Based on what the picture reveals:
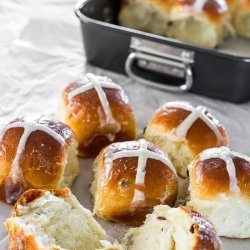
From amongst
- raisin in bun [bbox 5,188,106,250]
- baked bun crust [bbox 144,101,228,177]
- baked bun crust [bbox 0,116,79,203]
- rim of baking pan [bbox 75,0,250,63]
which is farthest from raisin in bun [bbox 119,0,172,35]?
raisin in bun [bbox 5,188,106,250]

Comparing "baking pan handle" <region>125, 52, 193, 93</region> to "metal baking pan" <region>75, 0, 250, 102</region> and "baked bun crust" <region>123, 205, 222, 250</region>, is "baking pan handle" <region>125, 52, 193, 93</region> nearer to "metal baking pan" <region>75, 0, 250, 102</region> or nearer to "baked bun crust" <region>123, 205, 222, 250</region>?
"metal baking pan" <region>75, 0, 250, 102</region>

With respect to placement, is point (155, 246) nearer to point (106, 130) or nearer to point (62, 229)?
point (62, 229)

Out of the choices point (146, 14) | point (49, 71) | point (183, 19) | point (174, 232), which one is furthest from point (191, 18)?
point (174, 232)

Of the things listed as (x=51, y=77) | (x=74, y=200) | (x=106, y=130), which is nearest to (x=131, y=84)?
(x=51, y=77)

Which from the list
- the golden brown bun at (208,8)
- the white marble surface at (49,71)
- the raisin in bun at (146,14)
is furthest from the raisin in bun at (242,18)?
the white marble surface at (49,71)

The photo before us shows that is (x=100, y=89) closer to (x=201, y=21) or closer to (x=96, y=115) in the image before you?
(x=96, y=115)

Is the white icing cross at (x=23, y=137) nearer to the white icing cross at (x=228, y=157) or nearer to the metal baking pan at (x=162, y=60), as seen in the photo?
the white icing cross at (x=228, y=157)
